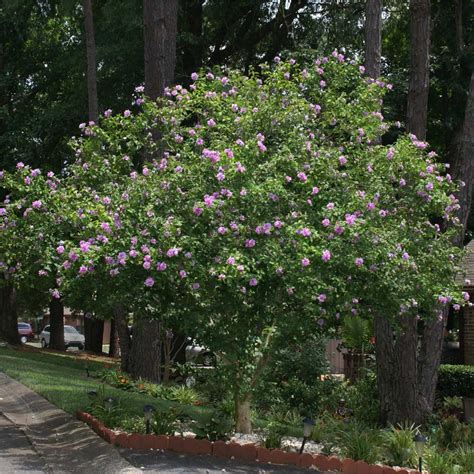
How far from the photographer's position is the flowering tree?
7.75m

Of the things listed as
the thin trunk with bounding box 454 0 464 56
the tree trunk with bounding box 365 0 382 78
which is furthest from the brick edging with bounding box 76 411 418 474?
the thin trunk with bounding box 454 0 464 56

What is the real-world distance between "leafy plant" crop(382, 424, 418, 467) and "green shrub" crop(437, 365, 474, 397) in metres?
7.63

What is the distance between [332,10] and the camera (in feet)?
61.8

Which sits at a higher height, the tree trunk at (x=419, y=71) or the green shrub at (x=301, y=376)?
the tree trunk at (x=419, y=71)

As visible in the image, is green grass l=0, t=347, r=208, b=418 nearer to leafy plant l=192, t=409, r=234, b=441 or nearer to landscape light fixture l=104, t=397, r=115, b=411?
landscape light fixture l=104, t=397, r=115, b=411

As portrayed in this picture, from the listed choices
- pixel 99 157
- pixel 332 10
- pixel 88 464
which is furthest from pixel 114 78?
pixel 88 464

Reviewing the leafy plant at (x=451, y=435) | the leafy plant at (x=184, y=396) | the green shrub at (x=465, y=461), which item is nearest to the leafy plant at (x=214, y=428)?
the green shrub at (x=465, y=461)

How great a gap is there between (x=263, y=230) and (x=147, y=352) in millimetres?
8294

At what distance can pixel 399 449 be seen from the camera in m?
8.32

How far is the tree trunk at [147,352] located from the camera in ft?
50.1

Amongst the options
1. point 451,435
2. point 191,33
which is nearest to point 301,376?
point 451,435

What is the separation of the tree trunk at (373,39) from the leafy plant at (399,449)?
674 centimetres

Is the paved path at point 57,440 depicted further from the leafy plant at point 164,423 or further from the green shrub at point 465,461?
the green shrub at point 465,461

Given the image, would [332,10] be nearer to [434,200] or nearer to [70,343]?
[434,200]
